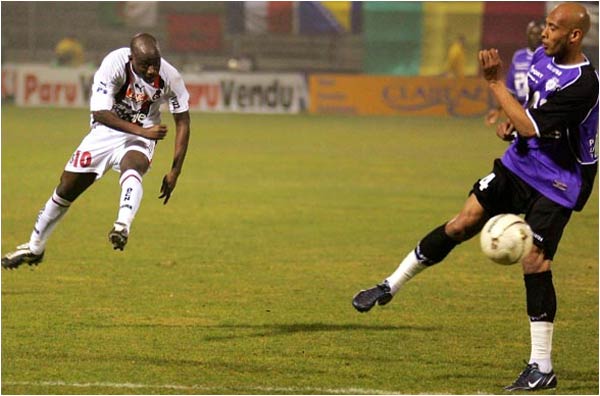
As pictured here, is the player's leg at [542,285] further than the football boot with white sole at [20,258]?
No

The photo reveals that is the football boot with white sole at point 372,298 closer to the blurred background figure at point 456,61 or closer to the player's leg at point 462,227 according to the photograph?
the player's leg at point 462,227

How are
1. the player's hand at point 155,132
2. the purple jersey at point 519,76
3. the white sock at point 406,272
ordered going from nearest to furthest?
the white sock at point 406,272, the player's hand at point 155,132, the purple jersey at point 519,76

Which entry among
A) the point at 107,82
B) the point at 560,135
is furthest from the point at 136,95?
the point at 560,135

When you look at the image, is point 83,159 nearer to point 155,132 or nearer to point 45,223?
point 45,223

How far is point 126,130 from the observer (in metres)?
10.4

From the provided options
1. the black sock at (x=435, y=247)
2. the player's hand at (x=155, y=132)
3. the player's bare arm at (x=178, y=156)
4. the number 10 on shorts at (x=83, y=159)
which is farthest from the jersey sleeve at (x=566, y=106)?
the number 10 on shorts at (x=83, y=159)

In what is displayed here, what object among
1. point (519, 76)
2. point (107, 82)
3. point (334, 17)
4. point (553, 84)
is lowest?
point (334, 17)

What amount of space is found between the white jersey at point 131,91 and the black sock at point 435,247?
8.07ft

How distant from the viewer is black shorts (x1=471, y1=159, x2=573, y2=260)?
9.07 m

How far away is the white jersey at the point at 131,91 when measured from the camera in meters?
10.6

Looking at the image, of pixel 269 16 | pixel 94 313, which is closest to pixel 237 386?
pixel 94 313

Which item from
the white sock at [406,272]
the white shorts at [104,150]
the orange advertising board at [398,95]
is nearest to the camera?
the white sock at [406,272]

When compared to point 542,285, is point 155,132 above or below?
above

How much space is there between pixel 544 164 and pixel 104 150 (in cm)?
399
